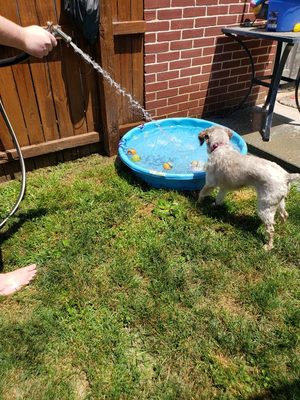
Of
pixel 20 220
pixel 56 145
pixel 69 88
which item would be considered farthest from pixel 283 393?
pixel 69 88

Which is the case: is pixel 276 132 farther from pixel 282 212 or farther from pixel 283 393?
pixel 283 393

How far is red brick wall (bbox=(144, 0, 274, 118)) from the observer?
4.64m

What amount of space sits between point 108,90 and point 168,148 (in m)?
1.25

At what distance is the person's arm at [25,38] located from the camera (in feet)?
7.58

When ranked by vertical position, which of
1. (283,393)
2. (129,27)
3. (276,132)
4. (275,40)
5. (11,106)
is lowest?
(283,393)

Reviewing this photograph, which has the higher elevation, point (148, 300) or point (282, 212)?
point (282, 212)

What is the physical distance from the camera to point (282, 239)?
3.45 m

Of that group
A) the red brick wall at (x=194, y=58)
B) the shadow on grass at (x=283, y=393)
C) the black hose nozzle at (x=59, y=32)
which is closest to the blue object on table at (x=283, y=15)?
the red brick wall at (x=194, y=58)

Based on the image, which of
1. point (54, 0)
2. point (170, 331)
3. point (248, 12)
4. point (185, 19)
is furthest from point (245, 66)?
point (170, 331)

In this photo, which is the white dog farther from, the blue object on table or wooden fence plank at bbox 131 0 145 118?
the blue object on table

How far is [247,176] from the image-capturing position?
3311mm

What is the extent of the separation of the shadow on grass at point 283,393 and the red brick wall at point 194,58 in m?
4.01

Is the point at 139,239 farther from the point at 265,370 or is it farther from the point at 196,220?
the point at 265,370

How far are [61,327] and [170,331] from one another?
2.86ft
